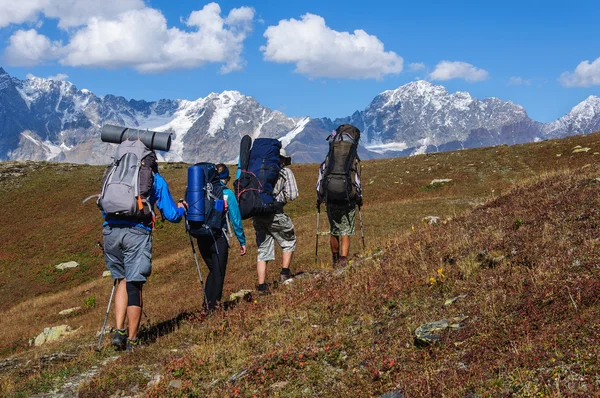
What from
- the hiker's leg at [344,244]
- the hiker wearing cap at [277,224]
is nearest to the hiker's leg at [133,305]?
the hiker wearing cap at [277,224]

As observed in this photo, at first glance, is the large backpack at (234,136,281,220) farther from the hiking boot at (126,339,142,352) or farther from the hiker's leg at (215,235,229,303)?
Result: the hiking boot at (126,339,142,352)

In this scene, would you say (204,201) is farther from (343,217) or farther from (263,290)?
(343,217)

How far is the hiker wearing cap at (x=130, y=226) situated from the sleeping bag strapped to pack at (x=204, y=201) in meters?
1.11

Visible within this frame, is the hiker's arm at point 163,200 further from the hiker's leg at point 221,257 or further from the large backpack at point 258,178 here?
the large backpack at point 258,178

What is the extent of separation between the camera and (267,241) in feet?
37.9

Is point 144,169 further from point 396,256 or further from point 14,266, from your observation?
point 14,266

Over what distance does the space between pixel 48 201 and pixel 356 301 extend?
47.4 metres

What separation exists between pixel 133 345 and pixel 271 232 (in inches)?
162

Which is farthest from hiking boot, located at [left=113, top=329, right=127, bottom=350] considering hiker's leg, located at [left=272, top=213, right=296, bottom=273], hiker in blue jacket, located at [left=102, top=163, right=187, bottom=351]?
hiker's leg, located at [left=272, top=213, right=296, bottom=273]

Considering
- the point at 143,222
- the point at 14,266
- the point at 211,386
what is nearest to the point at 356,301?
the point at 211,386

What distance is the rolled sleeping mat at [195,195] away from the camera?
9.84 metres

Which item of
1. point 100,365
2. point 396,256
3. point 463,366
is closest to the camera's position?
point 463,366

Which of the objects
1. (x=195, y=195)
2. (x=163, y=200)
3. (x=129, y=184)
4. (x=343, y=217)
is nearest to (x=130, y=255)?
(x=163, y=200)

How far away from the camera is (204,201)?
9.98m
